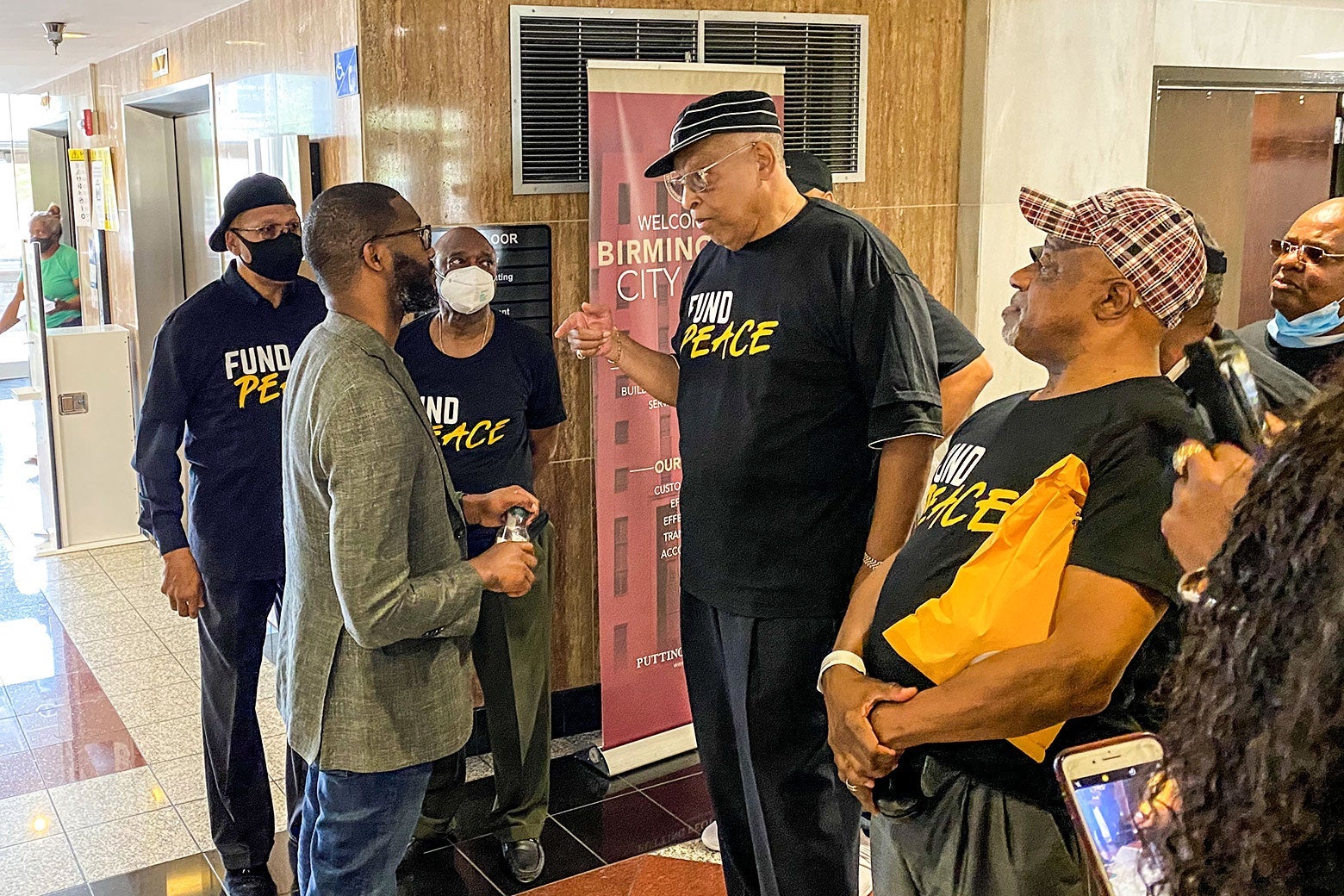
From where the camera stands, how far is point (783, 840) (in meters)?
2.42

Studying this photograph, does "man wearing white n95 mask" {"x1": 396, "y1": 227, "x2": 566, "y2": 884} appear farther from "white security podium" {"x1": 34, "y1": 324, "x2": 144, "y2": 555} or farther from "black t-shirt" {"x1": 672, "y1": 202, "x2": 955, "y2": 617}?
"white security podium" {"x1": 34, "y1": 324, "x2": 144, "y2": 555}

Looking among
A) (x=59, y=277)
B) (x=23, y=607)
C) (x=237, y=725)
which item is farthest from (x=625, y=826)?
(x=59, y=277)

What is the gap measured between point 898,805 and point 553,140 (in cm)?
258

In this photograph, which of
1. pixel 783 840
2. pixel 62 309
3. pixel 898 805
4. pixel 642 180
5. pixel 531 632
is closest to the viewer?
pixel 898 805

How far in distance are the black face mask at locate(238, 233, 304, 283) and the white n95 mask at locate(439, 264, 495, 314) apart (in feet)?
1.26

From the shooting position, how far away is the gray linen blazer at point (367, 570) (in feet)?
6.59

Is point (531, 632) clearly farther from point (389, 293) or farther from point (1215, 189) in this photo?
point (1215, 189)

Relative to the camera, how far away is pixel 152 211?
21.0 ft

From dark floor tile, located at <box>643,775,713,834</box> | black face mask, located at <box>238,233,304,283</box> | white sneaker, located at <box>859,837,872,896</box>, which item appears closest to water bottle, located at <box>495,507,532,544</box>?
black face mask, located at <box>238,233,304,283</box>

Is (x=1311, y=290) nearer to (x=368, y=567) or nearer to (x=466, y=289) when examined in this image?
(x=466, y=289)

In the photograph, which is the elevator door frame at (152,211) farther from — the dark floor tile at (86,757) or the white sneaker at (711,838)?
the white sneaker at (711,838)

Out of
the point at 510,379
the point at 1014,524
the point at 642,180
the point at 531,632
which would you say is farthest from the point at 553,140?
the point at 1014,524

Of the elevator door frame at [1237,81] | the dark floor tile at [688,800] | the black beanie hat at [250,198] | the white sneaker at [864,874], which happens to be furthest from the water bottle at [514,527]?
the elevator door frame at [1237,81]

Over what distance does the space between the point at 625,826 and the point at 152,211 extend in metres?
4.52
